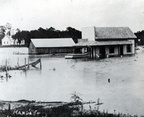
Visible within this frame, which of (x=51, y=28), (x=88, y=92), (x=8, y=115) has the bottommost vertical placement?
(x=8, y=115)

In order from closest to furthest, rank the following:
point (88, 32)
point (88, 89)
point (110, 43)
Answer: point (88, 89) → point (88, 32) → point (110, 43)

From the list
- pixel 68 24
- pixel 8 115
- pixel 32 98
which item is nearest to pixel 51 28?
pixel 68 24

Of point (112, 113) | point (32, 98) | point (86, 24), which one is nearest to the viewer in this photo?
point (112, 113)

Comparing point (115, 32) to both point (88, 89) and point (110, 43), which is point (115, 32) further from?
point (88, 89)

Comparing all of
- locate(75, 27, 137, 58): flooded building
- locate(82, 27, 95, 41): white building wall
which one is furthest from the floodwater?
locate(75, 27, 137, 58): flooded building

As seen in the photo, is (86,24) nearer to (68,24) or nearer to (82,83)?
(68,24)

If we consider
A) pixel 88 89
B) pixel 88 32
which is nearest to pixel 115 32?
pixel 88 32

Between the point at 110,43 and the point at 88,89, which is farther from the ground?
the point at 110,43

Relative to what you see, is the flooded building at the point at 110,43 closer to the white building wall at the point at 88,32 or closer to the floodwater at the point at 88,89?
the white building wall at the point at 88,32

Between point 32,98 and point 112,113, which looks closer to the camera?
point 112,113

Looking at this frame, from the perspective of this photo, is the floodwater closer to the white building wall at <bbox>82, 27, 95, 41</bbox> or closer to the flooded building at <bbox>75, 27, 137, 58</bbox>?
the white building wall at <bbox>82, 27, 95, 41</bbox>

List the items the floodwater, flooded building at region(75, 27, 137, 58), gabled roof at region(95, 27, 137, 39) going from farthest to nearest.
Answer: flooded building at region(75, 27, 137, 58) → gabled roof at region(95, 27, 137, 39) → the floodwater
